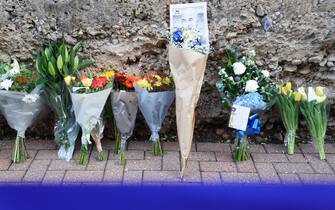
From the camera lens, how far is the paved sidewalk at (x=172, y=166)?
298 cm

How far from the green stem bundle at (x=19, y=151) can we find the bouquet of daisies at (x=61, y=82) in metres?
0.24

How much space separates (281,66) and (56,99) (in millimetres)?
1661

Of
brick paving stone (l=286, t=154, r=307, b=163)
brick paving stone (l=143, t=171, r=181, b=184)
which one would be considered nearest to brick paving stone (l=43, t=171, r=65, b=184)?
brick paving stone (l=143, t=171, r=181, b=184)

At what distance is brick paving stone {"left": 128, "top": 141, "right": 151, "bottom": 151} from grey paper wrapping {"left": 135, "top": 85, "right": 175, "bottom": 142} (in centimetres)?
26

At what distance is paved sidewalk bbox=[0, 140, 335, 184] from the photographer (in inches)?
117

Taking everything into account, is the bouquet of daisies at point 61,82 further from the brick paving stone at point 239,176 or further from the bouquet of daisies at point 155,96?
the brick paving stone at point 239,176

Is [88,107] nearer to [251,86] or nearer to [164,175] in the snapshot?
[164,175]

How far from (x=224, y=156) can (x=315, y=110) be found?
715mm

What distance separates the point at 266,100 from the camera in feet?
10.4

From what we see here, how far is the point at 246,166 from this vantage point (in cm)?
316

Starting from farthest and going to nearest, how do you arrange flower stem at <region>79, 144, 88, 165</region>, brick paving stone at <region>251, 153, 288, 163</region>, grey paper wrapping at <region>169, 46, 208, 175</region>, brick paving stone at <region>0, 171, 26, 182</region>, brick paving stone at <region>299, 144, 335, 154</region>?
brick paving stone at <region>299, 144, 335, 154</region>, brick paving stone at <region>251, 153, 288, 163</region>, flower stem at <region>79, 144, 88, 165</region>, brick paving stone at <region>0, 171, 26, 182</region>, grey paper wrapping at <region>169, 46, 208, 175</region>

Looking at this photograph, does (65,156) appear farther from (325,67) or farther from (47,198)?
(47,198)

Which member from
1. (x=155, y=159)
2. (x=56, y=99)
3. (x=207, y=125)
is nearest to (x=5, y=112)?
(x=56, y=99)

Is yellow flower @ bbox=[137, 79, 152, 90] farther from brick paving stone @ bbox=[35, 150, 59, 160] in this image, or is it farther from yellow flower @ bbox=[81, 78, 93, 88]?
brick paving stone @ bbox=[35, 150, 59, 160]
